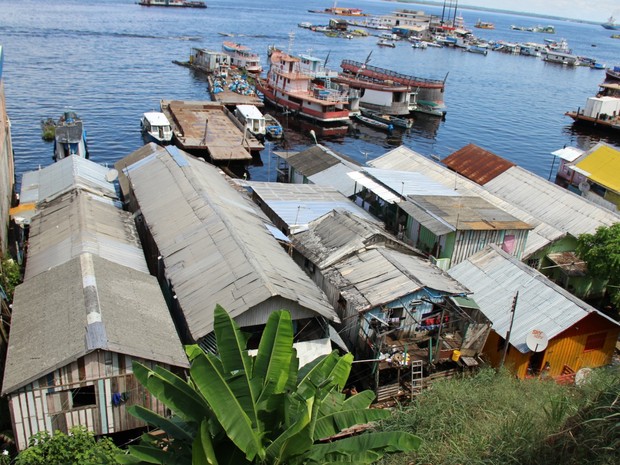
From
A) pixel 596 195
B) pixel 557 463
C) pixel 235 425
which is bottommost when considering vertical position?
pixel 596 195

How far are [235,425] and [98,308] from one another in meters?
10.4

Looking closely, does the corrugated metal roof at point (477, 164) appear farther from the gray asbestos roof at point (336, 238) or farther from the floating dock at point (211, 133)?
the floating dock at point (211, 133)

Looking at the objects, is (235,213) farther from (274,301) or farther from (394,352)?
(394,352)

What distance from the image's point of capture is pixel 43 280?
22.4m

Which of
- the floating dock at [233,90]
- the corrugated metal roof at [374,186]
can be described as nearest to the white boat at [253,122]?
the floating dock at [233,90]

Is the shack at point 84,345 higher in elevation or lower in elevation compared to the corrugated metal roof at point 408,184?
lower

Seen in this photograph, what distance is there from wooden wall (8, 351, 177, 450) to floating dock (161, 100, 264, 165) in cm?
3606

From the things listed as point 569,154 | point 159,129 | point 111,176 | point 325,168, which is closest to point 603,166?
point 569,154

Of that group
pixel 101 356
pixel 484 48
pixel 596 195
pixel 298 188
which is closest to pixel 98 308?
pixel 101 356

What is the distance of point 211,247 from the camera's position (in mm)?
24766

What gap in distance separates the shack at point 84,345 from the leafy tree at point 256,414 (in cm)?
544

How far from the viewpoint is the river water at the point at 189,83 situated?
6819cm

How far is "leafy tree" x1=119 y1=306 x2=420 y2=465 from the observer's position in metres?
10.9

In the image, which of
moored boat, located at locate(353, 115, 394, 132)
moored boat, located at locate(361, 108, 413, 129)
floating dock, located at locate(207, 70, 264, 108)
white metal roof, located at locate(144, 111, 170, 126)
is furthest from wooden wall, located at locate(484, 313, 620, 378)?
floating dock, located at locate(207, 70, 264, 108)
